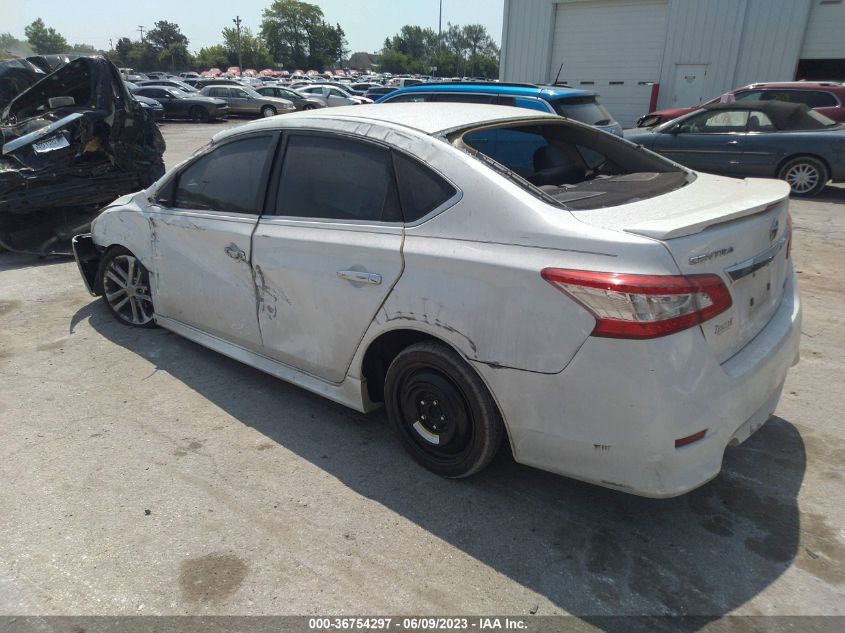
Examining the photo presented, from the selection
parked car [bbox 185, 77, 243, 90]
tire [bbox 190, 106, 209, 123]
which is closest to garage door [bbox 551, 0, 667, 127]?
tire [bbox 190, 106, 209, 123]

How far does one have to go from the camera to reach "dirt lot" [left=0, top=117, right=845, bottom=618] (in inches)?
88.2

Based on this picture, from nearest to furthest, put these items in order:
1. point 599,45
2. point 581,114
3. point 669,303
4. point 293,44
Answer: point 669,303
point 581,114
point 599,45
point 293,44

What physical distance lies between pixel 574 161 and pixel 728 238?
5.03 ft

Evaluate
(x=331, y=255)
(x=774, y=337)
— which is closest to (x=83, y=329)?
(x=331, y=255)

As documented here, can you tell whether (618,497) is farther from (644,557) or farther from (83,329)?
(83,329)

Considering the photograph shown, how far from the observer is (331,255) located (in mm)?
2953

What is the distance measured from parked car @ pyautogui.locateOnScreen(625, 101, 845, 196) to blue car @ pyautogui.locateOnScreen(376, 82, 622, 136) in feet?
7.16

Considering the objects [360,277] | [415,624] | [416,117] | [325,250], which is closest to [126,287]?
[325,250]

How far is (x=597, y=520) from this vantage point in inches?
103

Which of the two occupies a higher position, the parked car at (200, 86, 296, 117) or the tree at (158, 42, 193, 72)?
the tree at (158, 42, 193, 72)

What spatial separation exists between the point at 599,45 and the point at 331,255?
20497mm

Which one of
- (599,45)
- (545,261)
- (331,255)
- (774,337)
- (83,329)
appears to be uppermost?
(599,45)

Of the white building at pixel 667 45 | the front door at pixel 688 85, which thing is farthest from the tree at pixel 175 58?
the front door at pixel 688 85

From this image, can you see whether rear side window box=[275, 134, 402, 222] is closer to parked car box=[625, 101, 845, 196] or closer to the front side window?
parked car box=[625, 101, 845, 196]
